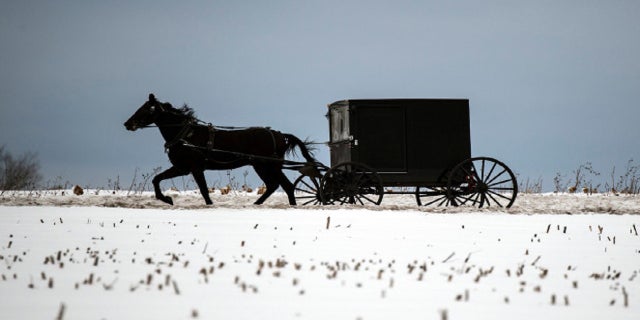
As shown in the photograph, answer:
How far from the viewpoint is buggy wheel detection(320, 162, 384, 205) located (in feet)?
38.0

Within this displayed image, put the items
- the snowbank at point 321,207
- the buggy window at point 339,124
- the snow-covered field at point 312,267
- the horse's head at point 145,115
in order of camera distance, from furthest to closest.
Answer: the horse's head at point 145,115 < the buggy window at point 339,124 < the snowbank at point 321,207 < the snow-covered field at point 312,267

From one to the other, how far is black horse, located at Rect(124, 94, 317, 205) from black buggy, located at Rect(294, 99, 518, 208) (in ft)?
4.09

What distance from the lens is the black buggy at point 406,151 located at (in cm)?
1167

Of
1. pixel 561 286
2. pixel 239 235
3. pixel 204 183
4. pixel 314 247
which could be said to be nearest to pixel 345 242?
pixel 314 247

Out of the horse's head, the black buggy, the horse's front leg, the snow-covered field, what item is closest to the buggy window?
the black buggy

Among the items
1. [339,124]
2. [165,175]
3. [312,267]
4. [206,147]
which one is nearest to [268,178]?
[206,147]

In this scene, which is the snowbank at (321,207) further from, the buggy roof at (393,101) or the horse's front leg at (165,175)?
the buggy roof at (393,101)

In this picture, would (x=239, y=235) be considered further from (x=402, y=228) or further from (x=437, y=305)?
(x=437, y=305)

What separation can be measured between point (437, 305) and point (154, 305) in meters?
1.64

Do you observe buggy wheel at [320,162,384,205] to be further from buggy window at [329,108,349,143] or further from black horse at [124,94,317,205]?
black horse at [124,94,317,205]

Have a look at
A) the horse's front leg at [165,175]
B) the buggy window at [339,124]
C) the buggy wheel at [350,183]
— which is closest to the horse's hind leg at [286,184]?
the buggy wheel at [350,183]

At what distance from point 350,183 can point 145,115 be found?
404 cm

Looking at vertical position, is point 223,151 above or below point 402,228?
above

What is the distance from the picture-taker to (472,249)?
6449 millimetres
